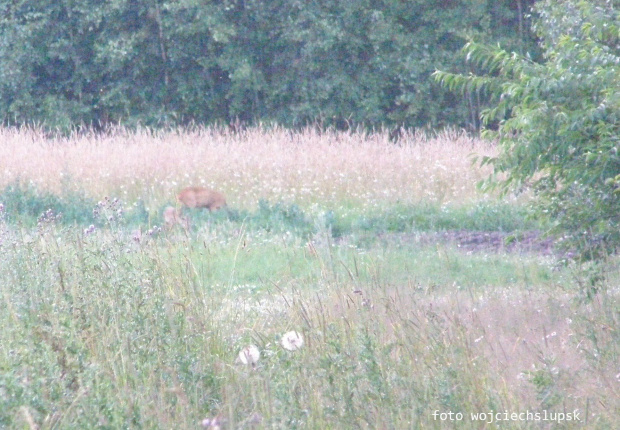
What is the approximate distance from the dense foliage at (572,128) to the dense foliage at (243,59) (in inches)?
769

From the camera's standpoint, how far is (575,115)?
546 centimetres

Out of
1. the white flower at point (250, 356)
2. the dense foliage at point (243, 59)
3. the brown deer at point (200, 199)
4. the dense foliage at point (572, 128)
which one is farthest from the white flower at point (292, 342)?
the dense foliage at point (243, 59)

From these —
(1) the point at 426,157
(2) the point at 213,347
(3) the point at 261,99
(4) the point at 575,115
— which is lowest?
(3) the point at 261,99

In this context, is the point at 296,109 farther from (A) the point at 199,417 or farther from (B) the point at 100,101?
(A) the point at 199,417

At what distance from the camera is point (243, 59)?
2627 centimetres

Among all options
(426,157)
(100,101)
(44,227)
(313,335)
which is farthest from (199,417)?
(100,101)

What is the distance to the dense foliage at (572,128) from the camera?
5.44 metres

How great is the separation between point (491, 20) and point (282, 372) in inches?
966

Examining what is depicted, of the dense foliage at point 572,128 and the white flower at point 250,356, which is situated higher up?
the dense foliage at point 572,128

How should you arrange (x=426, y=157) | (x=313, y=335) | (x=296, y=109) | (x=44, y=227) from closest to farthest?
(x=313, y=335) → (x=44, y=227) → (x=426, y=157) → (x=296, y=109)

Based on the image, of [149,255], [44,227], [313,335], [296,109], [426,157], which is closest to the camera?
[313,335]

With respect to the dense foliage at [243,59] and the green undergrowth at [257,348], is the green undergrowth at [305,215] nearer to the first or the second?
the green undergrowth at [257,348]

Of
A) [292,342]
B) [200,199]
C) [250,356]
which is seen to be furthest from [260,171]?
[250,356]

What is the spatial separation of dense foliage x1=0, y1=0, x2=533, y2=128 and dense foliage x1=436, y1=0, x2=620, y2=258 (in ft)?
64.1
